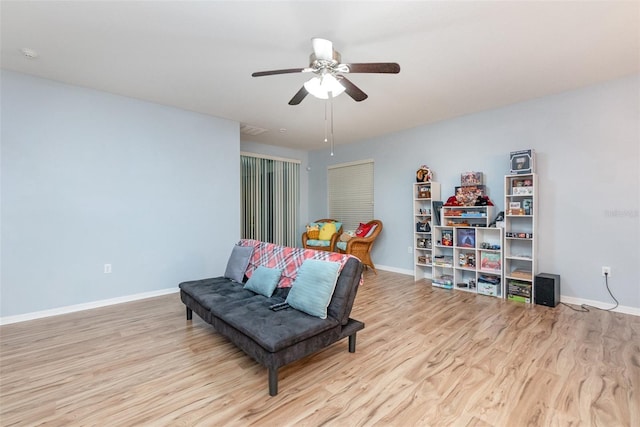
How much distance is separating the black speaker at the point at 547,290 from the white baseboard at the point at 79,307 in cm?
483

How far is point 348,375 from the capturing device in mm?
2045

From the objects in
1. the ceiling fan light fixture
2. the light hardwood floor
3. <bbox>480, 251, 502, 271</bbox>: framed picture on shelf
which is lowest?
the light hardwood floor

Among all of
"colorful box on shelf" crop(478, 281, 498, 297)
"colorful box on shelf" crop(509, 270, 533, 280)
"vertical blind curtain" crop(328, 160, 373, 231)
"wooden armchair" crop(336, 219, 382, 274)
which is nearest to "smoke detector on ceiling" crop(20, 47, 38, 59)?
"wooden armchair" crop(336, 219, 382, 274)

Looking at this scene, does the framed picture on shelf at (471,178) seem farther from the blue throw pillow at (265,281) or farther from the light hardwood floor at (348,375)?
the blue throw pillow at (265,281)

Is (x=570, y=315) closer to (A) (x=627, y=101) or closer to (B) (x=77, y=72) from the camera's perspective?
(A) (x=627, y=101)

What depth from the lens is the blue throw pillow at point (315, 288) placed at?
2139 mm

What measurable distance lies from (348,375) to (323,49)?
2444 millimetres

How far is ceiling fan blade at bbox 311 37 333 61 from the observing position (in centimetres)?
210

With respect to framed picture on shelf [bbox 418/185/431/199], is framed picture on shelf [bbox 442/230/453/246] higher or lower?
lower

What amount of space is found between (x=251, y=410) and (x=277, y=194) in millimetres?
5060

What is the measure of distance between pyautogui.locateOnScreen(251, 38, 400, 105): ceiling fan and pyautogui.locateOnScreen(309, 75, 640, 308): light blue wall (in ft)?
8.76

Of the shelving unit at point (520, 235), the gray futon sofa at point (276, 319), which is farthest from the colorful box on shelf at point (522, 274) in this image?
the gray futon sofa at point (276, 319)

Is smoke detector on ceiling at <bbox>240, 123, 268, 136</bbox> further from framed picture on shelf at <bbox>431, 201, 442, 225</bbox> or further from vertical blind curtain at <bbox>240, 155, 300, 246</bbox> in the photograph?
framed picture on shelf at <bbox>431, 201, 442, 225</bbox>

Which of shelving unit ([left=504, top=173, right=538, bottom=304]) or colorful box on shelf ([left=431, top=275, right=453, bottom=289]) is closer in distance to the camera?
shelving unit ([left=504, top=173, right=538, bottom=304])
